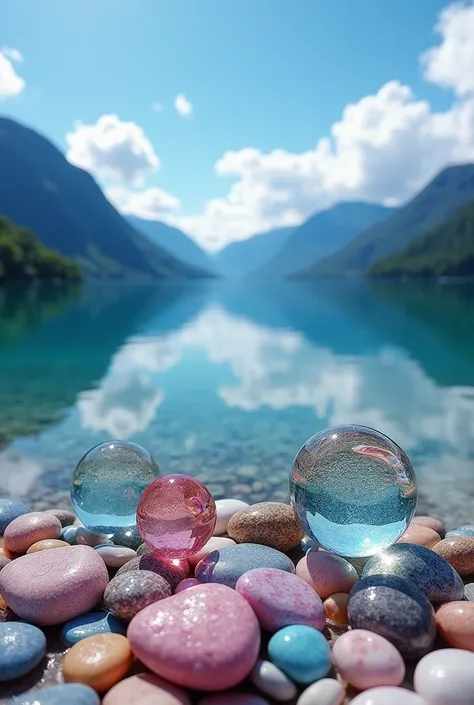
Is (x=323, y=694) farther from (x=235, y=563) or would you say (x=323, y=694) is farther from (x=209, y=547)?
(x=209, y=547)

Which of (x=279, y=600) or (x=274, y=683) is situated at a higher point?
(x=279, y=600)

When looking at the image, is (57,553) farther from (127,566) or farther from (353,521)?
(353,521)

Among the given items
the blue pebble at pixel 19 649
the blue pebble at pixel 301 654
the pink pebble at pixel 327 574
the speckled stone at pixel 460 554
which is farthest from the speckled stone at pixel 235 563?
the speckled stone at pixel 460 554

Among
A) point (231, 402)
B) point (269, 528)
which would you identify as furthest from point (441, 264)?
point (269, 528)

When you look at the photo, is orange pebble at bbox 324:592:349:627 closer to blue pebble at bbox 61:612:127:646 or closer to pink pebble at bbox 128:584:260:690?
pink pebble at bbox 128:584:260:690

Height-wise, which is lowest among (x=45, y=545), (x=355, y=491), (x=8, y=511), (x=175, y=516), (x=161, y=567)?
(x=8, y=511)

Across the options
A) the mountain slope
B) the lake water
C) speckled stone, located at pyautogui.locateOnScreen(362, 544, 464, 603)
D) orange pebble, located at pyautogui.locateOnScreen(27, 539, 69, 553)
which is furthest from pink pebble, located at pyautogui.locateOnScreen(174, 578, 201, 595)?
the mountain slope
